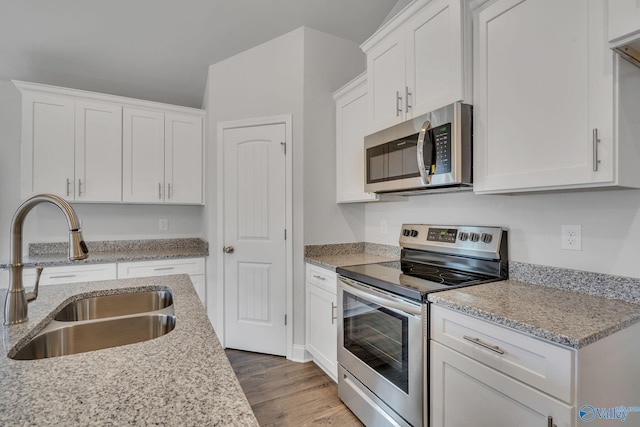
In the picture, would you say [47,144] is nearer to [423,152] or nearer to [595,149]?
[423,152]

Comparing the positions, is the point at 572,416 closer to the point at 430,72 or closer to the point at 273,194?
the point at 430,72

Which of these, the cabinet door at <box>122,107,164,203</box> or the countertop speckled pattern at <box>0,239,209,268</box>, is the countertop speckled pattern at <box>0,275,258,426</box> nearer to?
the countertop speckled pattern at <box>0,239,209,268</box>

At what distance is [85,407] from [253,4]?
2752mm

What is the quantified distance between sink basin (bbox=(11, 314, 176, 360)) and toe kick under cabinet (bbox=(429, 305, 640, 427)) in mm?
1163

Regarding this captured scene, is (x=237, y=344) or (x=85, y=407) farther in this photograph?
(x=237, y=344)

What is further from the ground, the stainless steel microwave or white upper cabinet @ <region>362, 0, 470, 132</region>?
white upper cabinet @ <region>362, 0, 470, 132</region>

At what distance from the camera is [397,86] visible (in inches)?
76.1

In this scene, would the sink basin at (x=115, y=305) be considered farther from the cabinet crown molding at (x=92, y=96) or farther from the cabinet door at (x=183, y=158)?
the cabinet crown molding at (x=92, y=96)

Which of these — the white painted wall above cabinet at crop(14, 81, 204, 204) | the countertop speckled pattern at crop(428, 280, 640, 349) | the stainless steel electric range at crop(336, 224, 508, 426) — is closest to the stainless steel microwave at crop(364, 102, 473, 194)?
the stainless steel electric range at crop(336, 224, 508, 426)

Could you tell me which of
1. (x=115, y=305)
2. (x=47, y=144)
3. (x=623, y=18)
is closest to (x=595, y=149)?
(x=623, y=18)

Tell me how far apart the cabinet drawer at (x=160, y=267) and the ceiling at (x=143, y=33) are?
179 centimetres

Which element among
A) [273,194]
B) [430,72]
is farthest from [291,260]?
[430,72]

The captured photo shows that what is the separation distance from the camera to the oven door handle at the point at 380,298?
1.47 m

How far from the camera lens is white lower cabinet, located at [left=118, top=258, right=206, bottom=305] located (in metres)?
2.76
